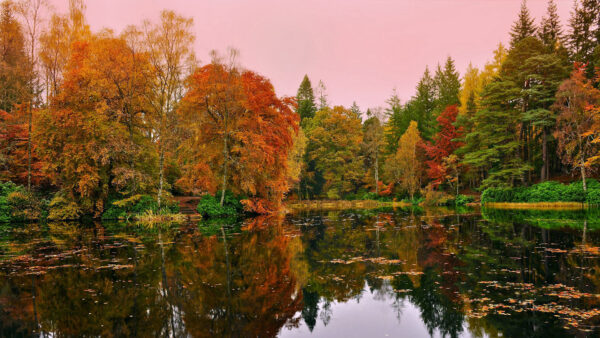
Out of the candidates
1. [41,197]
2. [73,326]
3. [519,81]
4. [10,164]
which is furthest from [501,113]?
[10,164]

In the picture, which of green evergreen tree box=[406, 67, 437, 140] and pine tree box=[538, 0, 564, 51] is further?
green evergreen tree box=[406, 67, 437, 140]

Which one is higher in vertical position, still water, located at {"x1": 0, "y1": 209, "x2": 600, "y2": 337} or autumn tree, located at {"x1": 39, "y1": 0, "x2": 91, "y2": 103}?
autumn tree, located at {"x1": 39, "y1": 0, "x2": 91, "y2": 103}

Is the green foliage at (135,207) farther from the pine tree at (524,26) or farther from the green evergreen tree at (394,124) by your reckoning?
the pine tree at (524,26)

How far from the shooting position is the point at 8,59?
31.3 metres

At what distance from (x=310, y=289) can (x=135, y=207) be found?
20.3 metres

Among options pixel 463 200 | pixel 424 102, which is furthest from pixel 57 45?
pixel 424 102

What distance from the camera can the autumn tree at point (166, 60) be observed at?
22.2 metres

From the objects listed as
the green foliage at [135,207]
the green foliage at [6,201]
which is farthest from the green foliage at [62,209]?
the green foliage at [6,201]

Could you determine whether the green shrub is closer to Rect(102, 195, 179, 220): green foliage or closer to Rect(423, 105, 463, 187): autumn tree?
Rect(423, 105, 463, 187): autumn tree

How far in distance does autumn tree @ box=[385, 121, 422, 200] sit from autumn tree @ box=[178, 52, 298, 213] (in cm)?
1968

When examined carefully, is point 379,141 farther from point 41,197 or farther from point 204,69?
point 41,197

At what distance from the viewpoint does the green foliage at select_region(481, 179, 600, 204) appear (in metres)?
24.3

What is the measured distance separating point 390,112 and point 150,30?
4829cm

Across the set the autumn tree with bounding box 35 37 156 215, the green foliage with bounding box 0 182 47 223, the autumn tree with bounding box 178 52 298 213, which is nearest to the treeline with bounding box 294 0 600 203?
the autumn tree with bounding box 178 52 298 213
